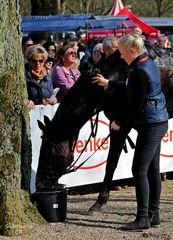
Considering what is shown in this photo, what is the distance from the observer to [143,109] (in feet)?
21.9

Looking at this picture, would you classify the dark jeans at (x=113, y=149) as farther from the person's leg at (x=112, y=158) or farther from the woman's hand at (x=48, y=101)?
the woman's hand at (x=48, y=101)

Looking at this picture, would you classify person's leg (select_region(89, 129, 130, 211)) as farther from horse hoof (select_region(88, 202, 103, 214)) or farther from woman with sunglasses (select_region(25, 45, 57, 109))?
woman with sunglasses (select_region(25, 45, 57, 109))

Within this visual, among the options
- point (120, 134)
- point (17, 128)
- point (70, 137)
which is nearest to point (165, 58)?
point (120, 134)

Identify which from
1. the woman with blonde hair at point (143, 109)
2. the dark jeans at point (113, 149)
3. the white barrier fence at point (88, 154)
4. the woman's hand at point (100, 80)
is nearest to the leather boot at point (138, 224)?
the woman with blonde hair at point (143, 109)

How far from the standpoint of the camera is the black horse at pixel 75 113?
7.39 m

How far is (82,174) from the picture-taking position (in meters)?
9.58

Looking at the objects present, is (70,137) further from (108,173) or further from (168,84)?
(168,84)

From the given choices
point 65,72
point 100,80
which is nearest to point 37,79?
point 65,72

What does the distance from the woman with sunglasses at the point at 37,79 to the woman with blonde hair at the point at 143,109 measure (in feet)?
8.63

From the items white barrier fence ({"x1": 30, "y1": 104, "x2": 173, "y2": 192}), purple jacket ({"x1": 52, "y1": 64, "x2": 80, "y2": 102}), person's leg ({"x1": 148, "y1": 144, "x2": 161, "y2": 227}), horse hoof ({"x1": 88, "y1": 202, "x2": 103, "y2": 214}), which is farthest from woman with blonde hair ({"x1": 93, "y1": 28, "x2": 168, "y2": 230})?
purple jacket ({"x1": 52, "y1": 64, "x2": 80, "y2": 102})

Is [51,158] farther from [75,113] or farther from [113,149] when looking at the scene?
[113,149]

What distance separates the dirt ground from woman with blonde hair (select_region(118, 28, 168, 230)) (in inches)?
8.8

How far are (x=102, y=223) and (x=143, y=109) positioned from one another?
1442 millimetres

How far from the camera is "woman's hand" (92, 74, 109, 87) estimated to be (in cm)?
724
